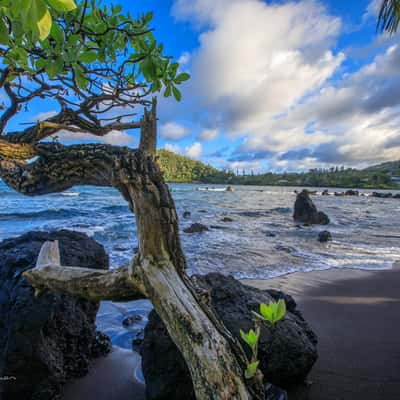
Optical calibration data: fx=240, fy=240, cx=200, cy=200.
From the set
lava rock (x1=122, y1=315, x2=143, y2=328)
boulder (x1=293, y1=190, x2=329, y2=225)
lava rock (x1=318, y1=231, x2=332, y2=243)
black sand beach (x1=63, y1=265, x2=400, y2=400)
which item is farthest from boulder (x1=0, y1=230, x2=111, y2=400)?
boulder (x1=293, y1=190, x2=329, y2=225)

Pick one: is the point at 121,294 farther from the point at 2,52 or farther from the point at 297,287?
the point at 297,287

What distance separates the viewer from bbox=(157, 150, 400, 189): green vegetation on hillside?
3590 inches

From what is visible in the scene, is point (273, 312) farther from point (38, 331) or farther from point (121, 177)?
point (38, 331)

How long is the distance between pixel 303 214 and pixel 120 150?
18.7 metres

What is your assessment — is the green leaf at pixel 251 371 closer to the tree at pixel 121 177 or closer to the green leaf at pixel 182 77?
the tree at pixel 121 177

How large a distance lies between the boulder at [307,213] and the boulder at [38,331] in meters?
16.5

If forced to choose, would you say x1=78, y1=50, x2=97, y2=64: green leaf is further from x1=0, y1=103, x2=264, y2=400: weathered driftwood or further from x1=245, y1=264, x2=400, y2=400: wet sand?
x1=245, y1=264, x2=400, y2=400: wet sand

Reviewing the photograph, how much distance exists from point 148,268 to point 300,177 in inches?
5269

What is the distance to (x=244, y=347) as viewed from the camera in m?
2.33

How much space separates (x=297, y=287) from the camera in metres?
5.69

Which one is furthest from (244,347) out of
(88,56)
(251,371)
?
(88,56)

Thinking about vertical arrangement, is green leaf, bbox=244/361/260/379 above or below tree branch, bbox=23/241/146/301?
below

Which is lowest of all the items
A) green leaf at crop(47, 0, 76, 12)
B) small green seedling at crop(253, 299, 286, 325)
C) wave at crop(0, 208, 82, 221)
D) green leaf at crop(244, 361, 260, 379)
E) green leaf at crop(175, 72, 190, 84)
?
wave at crop(0, 208, 82, 221)

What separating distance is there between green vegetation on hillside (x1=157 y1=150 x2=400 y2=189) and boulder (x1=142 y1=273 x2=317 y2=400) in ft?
259
